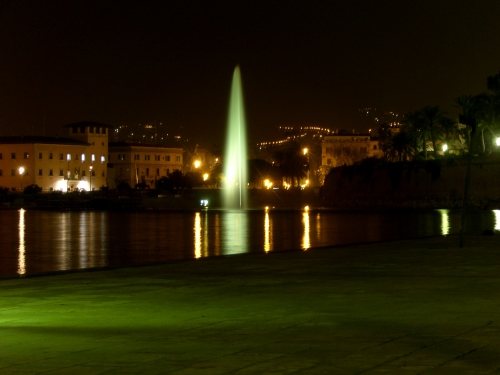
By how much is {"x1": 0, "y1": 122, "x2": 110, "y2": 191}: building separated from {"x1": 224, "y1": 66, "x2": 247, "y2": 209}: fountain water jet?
3365 cm

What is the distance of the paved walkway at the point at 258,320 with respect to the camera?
21.2ft

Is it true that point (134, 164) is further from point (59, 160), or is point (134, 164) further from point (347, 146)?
point (347, 146)

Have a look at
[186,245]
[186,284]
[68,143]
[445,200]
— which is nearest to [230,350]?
[186,284]

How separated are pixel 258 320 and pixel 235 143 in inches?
2396

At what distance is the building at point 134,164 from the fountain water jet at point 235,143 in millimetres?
39689

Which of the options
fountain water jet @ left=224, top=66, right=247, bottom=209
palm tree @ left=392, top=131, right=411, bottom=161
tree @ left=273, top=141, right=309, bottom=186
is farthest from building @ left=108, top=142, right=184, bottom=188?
palm tree @ left=392, top=131, right=411, bottom=161

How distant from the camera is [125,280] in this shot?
13312 mm

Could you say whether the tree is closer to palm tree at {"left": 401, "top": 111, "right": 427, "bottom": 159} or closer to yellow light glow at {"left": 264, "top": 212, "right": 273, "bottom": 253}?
palm tree at {"left": 401, "top": 111, "right": 427, "bottom": 159}

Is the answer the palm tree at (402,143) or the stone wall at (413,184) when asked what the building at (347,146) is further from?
the stone wall at (413,184)

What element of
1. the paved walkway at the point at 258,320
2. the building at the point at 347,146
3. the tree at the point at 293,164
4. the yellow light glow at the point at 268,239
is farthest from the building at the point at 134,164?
the paved walkway at the point at 258,320

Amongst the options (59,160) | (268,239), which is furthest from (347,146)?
(268,239)

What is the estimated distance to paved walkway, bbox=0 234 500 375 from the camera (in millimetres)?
6475

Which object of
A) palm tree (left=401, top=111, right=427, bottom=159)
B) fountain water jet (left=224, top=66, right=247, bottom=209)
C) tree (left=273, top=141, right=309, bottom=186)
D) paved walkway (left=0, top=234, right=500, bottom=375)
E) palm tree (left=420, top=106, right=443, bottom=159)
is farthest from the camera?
tree (left=273, top=141, right=309, bottom=186)

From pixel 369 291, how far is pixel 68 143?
10531 cm
